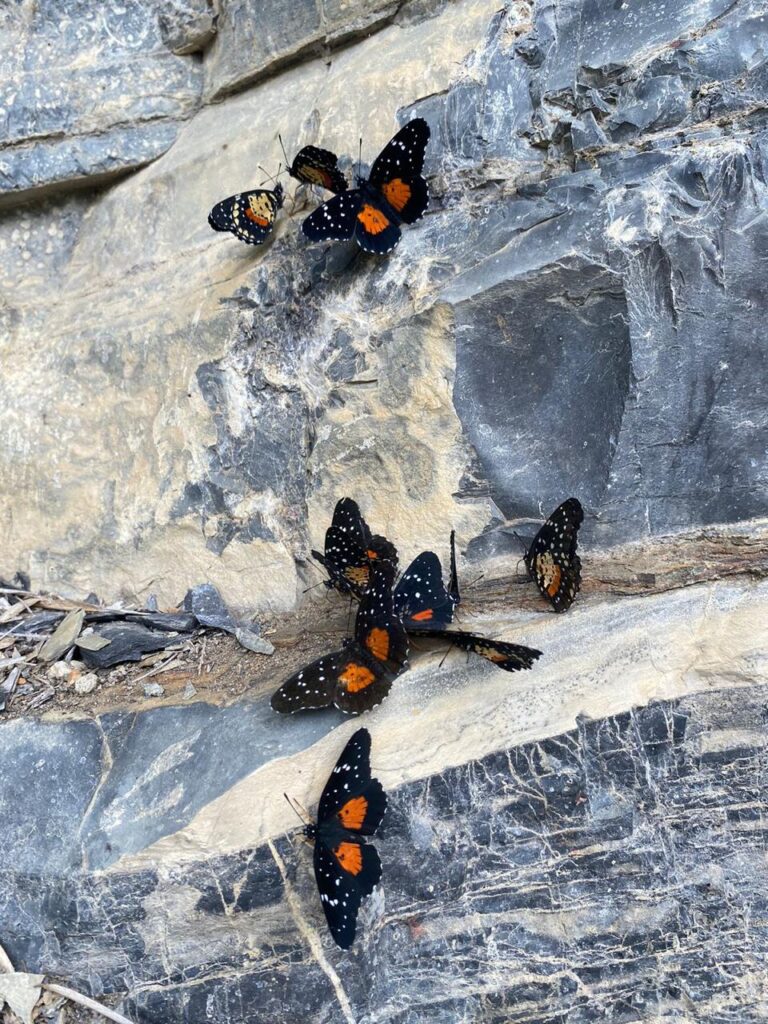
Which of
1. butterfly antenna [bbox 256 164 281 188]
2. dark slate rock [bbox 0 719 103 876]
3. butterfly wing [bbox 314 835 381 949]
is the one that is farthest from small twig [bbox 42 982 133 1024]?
butterfly antenna [bbox 256 164 281 188]

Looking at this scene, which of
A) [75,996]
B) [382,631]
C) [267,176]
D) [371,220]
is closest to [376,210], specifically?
[371,220]

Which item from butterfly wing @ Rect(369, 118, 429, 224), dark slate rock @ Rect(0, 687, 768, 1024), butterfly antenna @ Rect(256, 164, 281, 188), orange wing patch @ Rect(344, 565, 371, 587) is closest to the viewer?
dark slate rock @ Rect(0, 687, 768, 1024)

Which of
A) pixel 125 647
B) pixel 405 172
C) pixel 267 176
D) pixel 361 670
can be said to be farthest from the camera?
pixel 267 176

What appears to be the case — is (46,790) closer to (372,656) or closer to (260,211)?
(372,656)

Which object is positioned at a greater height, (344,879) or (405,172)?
(405,172)

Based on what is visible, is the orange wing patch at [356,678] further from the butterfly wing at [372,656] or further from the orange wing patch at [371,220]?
the orange wing patch at [371,220]

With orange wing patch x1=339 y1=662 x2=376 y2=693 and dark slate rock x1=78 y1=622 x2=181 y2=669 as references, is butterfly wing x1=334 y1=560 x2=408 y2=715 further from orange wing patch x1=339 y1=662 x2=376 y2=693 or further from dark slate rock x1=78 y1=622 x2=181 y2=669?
dark slate rock x1=78 y1=622 x2=181 y2=669
